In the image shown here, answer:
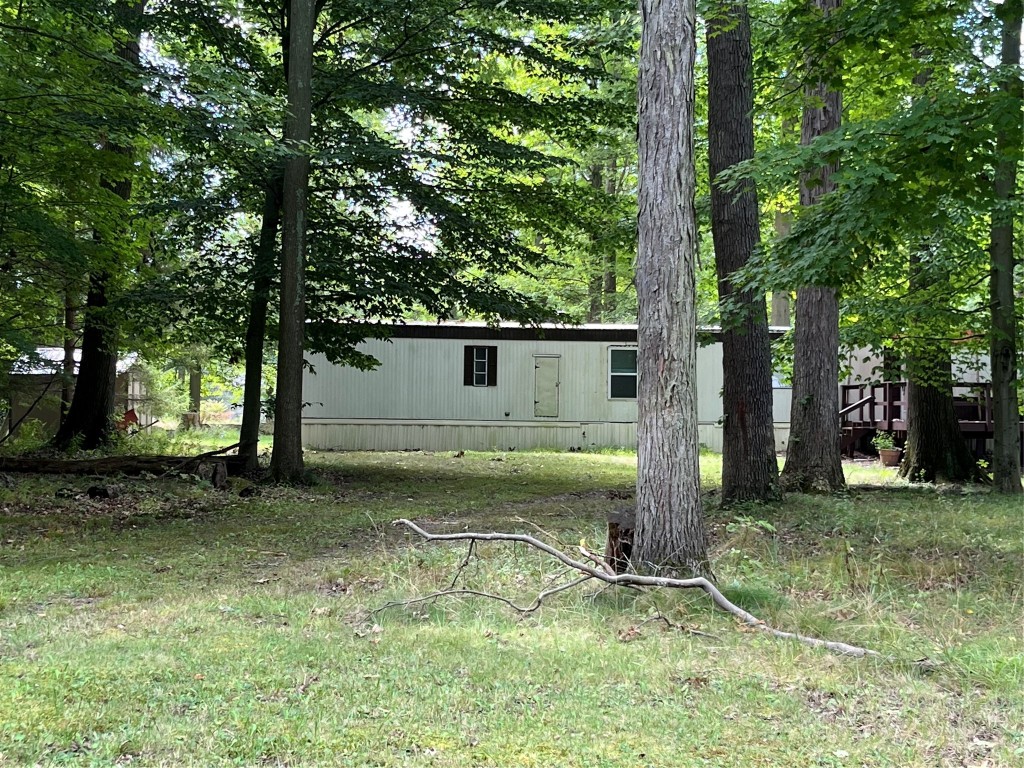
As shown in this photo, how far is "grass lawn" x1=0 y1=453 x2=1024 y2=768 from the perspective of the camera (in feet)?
9.23

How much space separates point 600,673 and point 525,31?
519 inches

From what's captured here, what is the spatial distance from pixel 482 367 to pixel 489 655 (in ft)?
51.3

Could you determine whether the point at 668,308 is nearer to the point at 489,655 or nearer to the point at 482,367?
the point at 489,655

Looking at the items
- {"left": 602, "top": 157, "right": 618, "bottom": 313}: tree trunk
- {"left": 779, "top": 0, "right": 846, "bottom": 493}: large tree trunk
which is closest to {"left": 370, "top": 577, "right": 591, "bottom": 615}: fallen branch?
{"left": 779, "top": 0, "right": 846, "bottom": 493}: large tree trunk

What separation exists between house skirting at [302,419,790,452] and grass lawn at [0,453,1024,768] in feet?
37.7

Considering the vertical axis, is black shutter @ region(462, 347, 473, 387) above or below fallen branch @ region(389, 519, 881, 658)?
above

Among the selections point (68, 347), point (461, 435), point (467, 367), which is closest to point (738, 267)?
point (467, 367)

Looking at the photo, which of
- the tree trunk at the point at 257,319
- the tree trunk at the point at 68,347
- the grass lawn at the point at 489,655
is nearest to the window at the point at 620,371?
the tree trunk at the point at 257,319

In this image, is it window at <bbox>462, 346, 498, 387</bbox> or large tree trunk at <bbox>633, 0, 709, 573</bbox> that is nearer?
large tree trunk at <bbox>633, 0, 709, 573</bbox>

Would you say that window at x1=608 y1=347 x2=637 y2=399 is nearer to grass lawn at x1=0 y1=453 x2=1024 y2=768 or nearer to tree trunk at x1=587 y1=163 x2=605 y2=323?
tree trunk at x1=587 y1=163 x2=605 y2=323

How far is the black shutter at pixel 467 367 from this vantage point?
63.1 ft

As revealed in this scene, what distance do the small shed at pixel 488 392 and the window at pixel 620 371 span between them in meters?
0.02

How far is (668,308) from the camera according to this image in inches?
201

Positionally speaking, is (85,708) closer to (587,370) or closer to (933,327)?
(933,327)
